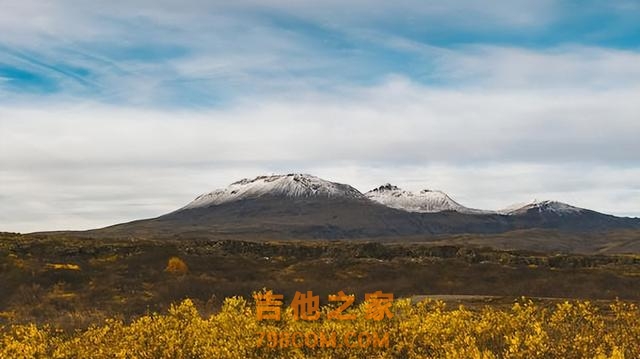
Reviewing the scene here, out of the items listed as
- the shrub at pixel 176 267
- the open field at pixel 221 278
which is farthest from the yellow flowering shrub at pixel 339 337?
the shrub at pixel 176 267

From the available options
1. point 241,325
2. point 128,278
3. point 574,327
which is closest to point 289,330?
point 241,325

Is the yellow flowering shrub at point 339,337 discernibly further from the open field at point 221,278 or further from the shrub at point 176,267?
the shrub at point 176,267

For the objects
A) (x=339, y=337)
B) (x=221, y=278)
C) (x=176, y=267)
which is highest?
(x=339, y=337)

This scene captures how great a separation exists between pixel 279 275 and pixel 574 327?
3351 cm

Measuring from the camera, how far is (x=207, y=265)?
149 ft

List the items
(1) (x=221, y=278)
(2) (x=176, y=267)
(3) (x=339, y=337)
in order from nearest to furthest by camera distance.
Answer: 1. (3) (x=339, y=337)
2. (1) (x=221, y=278)
3. (2) (x=176, y=267)

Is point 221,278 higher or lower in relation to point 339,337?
lower

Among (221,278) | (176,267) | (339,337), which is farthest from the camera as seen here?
(176,267)

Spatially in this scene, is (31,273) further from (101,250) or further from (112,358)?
(112,358)

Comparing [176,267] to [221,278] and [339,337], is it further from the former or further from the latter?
[339,337]

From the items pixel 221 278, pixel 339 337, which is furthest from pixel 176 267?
pixel 339 337

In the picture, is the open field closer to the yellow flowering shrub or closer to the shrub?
the shrub

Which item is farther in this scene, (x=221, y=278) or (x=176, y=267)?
(x=176, y=267)

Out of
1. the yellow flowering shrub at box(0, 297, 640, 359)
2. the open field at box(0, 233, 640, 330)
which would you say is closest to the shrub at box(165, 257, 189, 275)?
the open field at box(0, 233, 640, 330)
